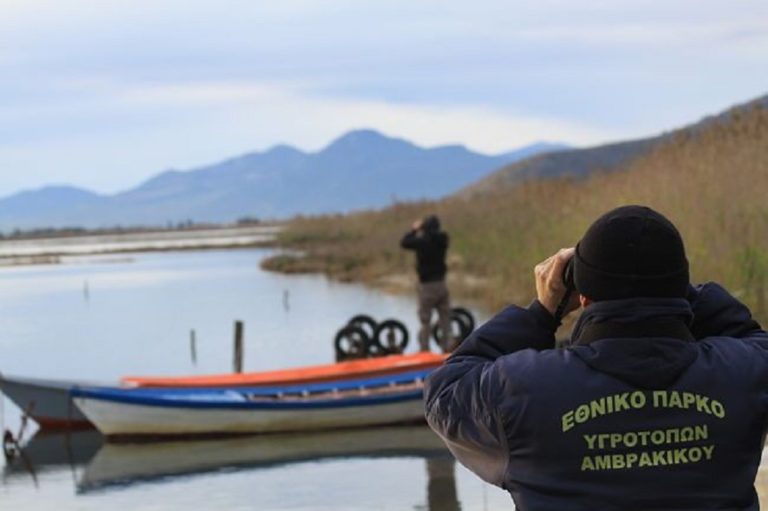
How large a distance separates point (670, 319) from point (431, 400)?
474 millimetres

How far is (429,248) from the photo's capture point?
16484mm

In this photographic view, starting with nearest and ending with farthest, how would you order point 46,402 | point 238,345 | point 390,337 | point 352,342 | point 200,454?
point 200,454
point 46,402
point 390,337
point 352,342
point 238,345

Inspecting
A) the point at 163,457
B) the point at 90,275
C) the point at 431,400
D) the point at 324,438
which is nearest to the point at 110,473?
the point at 163,457

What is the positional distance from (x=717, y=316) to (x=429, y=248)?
13865mm

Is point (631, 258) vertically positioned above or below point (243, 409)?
above

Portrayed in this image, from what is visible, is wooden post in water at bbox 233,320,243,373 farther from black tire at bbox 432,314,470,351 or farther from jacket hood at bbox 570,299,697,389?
jacket hood at bbox 570,299,697,389

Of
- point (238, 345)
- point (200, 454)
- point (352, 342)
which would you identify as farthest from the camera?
point (238, 345)

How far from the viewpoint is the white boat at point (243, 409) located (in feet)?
45.7

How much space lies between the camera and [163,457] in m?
13.3

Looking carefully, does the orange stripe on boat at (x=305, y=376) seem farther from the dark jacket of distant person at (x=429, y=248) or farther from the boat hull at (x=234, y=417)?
the dark jacket of distant person at (x=429, y=248)

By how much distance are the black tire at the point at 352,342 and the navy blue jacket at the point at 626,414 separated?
50.9 feet

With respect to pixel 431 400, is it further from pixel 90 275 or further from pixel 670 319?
Result: pixel 90 275

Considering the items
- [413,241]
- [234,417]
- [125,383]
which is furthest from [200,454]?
[413,241]

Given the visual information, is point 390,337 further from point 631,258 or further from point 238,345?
point 631,258
